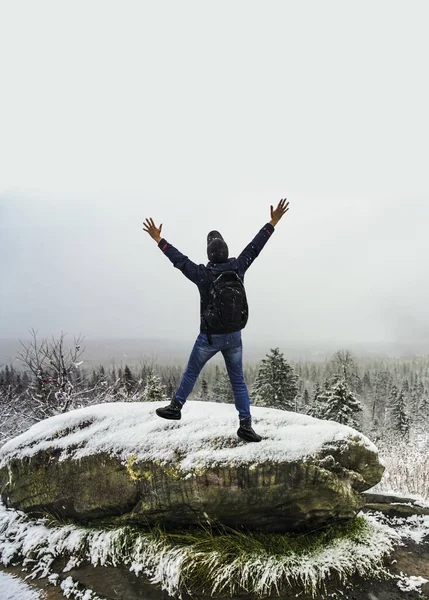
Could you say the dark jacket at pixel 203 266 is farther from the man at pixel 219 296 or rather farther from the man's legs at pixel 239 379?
the man's legs at pixel 239 379

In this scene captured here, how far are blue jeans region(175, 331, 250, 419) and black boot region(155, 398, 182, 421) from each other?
1.13ft

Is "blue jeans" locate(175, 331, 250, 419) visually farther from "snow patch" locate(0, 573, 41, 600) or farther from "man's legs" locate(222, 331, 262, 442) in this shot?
"snow patch" locate(0, 573, 41, 600)

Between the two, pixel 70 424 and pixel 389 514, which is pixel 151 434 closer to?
pixel 70 424

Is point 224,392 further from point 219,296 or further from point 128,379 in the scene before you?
point 219,296

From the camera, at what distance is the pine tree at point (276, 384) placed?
29109 mm

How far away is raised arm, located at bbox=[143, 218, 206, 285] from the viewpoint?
4.95m

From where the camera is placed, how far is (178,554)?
466 cm

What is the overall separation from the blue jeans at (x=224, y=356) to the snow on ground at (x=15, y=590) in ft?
10.5

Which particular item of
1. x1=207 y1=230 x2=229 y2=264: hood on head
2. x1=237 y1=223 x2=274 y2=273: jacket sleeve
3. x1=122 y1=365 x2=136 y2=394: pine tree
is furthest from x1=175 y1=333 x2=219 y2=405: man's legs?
x1=122 y1=365 x2=136 y2=394: pine tree

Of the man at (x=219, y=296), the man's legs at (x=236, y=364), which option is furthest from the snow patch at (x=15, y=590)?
the man's legs at (x=236, y=364)

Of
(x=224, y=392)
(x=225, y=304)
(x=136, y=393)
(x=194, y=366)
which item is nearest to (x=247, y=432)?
(x=194, y=366)

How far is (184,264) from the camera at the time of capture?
195 inches

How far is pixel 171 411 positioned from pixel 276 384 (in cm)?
2571

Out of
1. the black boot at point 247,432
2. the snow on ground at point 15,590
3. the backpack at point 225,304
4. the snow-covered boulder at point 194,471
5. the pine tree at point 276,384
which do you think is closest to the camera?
the snow on ground at point 15,590
